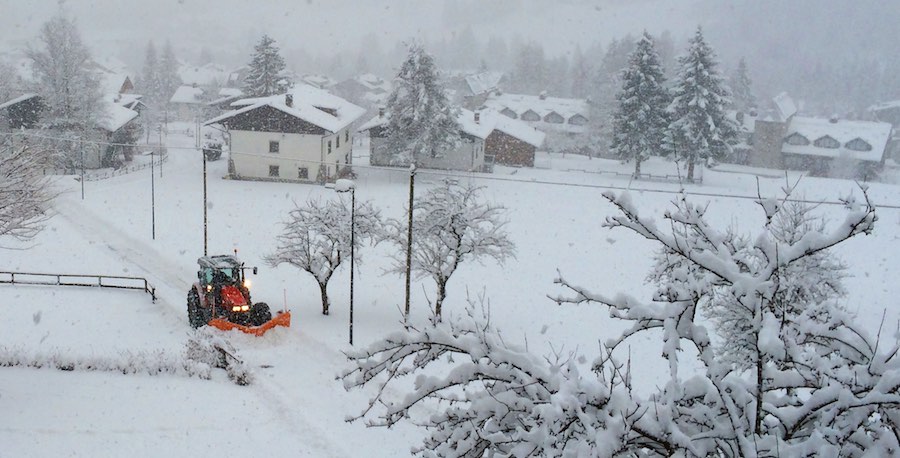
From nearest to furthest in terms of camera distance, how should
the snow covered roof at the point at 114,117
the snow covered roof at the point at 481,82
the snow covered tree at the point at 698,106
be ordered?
1. the snow covered tree at the point at 698,106
2. the snow covered roof at the point at 114,117
3. the snow covered roof at the point at 481,82

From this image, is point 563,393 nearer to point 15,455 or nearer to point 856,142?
point 15,455

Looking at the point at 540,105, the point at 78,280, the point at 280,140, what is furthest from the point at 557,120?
the point at 78,280

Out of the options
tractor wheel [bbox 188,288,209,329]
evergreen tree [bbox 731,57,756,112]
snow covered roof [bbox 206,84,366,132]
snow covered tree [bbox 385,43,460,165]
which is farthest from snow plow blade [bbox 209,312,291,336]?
evergreen tree [bbox 731,57,756,112]

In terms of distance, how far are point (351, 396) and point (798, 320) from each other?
47.2 feet

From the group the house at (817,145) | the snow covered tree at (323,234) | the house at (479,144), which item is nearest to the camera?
the snow covered tree at (323,234)

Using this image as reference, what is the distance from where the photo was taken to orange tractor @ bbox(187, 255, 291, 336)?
21.1 m

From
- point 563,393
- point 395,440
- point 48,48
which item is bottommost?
point 395,440

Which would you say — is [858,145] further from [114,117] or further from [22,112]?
[22,112]

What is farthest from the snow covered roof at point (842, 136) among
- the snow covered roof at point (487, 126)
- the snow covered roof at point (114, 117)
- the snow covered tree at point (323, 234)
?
the snow covered roof at point (114, 117)

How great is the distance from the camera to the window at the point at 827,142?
2889 inches

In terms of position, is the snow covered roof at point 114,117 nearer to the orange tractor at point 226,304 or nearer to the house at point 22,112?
the house at point 22,112

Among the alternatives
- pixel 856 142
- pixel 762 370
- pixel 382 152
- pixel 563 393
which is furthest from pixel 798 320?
pixel 856 142

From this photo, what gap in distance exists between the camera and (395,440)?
15172 millimetres

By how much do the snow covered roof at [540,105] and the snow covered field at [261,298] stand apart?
3048 cm
